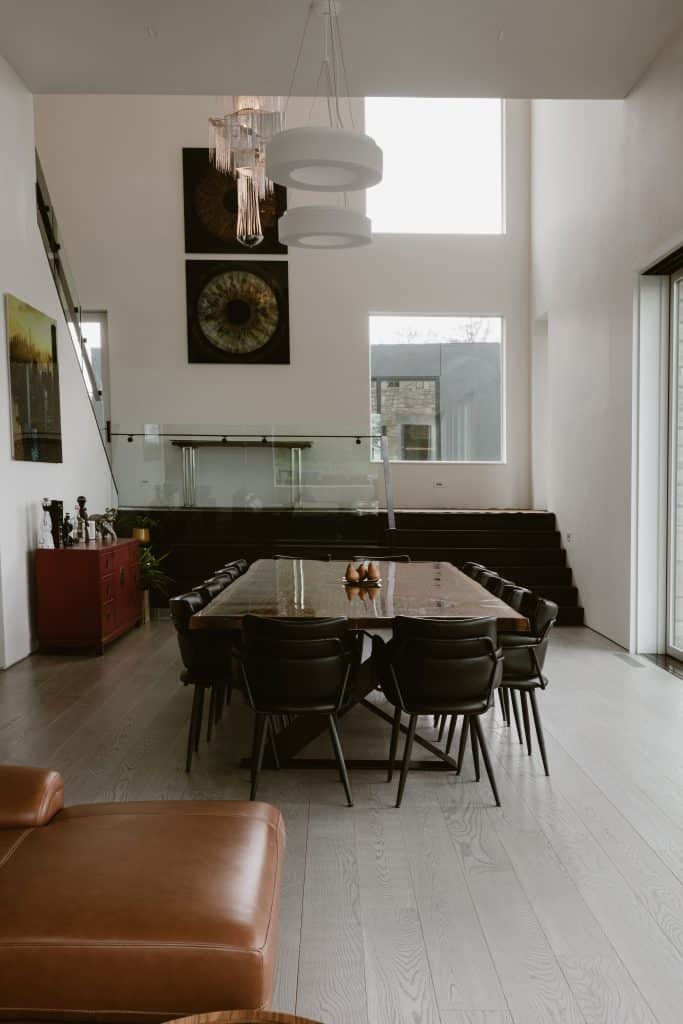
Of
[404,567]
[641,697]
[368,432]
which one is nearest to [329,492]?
[368,432]

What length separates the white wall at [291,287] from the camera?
11.4 m

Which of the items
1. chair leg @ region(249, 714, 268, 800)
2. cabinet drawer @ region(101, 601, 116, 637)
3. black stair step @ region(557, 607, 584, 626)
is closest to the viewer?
chair leg @ region(249, 714, 268, 800)

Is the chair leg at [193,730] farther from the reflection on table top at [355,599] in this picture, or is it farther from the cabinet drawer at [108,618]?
the cabinet drawer at [108,618]

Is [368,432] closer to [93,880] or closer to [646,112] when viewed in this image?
[646,112]

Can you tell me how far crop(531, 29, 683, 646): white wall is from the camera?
6.46 meters

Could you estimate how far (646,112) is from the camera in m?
6.70

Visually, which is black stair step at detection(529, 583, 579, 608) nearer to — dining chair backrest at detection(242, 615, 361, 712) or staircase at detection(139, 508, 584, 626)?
staircase at detection(139, 508, 584, 626)

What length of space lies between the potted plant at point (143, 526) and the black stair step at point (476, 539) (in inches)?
108

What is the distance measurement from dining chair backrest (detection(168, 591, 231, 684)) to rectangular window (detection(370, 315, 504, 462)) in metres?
7.69

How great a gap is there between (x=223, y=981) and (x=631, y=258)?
668 cm

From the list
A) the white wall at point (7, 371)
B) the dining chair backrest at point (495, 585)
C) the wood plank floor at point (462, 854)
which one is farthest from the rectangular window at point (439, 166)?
the wood plank floor at point (462, 854)

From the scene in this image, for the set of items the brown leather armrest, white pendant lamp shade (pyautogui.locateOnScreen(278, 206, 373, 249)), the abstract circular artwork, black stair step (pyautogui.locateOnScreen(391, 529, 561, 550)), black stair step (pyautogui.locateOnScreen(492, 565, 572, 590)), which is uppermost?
the abstract circular artwork

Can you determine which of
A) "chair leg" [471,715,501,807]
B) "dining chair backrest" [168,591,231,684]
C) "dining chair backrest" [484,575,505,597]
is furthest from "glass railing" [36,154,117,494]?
"chair leg" [471,715,501,807]

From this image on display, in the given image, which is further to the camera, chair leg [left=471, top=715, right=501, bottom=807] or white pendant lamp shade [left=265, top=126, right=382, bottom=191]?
white pendant lamp shade [left=265, top=126, right=382, bottom=191]
